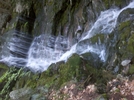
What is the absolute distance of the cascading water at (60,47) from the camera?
6.55m

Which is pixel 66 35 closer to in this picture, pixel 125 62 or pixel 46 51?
pixel 46 51

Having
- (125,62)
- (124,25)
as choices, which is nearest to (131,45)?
(125,62)

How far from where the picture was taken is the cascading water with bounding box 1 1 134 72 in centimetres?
655

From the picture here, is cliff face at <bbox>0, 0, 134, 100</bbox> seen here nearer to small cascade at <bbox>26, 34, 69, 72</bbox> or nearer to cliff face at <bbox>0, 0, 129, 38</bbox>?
cliff face at <bbox>0, 0, 129, 38</bbox>

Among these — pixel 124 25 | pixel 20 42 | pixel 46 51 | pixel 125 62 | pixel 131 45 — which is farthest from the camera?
pixel 20 42

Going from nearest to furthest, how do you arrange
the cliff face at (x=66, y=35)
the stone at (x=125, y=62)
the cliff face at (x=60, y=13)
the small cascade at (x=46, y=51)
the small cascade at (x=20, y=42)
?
the stone at (x=125, y=62) → the cliff face at (x=66, y=35) → the cliff face at (x=60, y=13) → the small cascade at (x=46, y=51) → the small cascade at (x=20, y=42)

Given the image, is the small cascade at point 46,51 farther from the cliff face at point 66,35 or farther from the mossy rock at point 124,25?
the mossy rock at point 124,25

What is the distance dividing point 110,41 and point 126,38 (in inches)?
24.7

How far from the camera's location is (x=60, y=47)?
8930 mm

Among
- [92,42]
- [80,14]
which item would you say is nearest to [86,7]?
[80,14]

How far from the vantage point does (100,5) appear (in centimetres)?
802

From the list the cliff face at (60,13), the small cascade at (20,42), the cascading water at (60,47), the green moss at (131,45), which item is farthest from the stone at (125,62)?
the small cascade at (20,42)

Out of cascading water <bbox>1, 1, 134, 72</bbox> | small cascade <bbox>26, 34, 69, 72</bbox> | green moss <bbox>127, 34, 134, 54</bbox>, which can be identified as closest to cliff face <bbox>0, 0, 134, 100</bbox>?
green moss <bbox>127, 34, 134, 54</bbox>

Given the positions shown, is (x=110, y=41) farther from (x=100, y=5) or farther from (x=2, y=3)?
(x=2, y=3)
